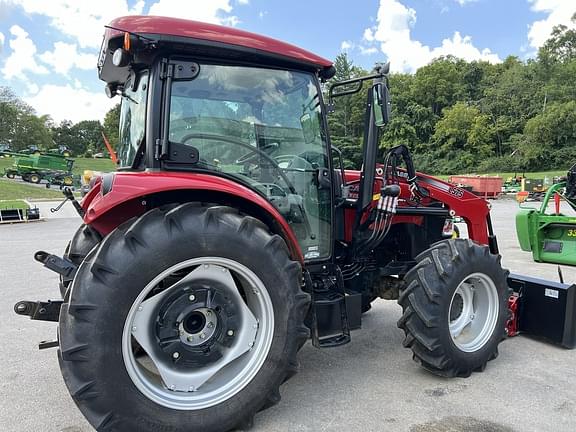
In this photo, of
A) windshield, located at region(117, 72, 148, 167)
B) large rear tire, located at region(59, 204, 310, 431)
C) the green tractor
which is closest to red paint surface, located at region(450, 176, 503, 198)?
the green tractor

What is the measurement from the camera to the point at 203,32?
2744 millimetres

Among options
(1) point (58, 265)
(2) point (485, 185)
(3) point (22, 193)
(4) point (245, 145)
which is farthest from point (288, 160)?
(2) point (485, 185)

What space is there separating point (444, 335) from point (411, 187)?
1.33 metres

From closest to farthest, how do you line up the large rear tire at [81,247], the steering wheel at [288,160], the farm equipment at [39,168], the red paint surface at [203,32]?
the red paint surface at [203,32] < the steering wheel at [288,160] < the large rear tire at [81,247] < the farm equipment at [39,168]

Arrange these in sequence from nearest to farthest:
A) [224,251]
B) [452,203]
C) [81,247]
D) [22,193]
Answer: [224,251]
[81,247]
[452,203]
[22,193]

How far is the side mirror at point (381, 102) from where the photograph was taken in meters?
3.27

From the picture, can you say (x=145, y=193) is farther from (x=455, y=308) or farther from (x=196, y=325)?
(x=455, y=308)

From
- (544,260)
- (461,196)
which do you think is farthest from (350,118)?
(461,196)

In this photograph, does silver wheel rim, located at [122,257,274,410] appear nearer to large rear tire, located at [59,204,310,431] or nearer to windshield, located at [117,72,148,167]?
large rear tire, located at [59,204,310,431]

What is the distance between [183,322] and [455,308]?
2311 millimetres

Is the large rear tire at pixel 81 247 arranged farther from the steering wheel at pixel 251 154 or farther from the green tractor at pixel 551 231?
the green tractor at pixel 551 231

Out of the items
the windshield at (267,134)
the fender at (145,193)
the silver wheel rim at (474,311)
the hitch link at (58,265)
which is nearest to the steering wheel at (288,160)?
the windshield at (267,134)

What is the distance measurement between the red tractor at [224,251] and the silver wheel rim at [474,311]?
12 millimetres

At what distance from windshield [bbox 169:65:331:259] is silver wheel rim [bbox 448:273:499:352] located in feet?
4.15
